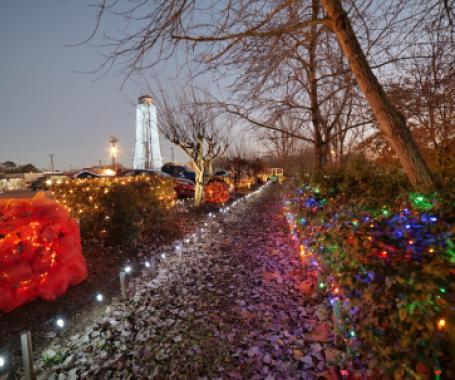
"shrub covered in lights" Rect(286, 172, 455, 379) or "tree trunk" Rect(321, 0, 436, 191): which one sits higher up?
"tree trunk" Rect(321, 0, 436, 191)

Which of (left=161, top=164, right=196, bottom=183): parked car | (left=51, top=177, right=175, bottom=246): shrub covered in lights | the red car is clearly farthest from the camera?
(left=161, top=164, right=196, bottom=183): parked car

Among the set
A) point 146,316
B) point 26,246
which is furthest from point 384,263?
point 26,246

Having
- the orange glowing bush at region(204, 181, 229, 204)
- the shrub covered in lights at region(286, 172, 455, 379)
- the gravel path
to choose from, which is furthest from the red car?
the shrub covered in lights at region(286, 172, 455, 379)

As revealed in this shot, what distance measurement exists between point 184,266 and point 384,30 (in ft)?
18.1

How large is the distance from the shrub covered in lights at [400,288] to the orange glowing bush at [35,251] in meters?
3.89

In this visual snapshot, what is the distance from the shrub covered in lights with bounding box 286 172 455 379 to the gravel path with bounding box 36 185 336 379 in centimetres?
73

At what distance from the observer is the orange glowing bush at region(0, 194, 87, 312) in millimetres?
3426

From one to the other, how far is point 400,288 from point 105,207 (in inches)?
250

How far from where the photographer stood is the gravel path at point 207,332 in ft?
8.80

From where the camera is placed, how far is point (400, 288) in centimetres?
154

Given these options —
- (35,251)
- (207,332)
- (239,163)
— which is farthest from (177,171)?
(207,332)

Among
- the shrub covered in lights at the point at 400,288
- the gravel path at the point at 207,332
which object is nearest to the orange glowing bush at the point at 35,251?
the gravel path at the point at 207,332

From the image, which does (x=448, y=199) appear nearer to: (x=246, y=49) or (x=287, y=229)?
(x=246, y=49)

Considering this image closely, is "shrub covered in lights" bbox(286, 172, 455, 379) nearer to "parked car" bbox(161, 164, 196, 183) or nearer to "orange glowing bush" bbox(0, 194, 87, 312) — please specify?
"orange glowing bush" bbox(0, 194, 87, 312)
